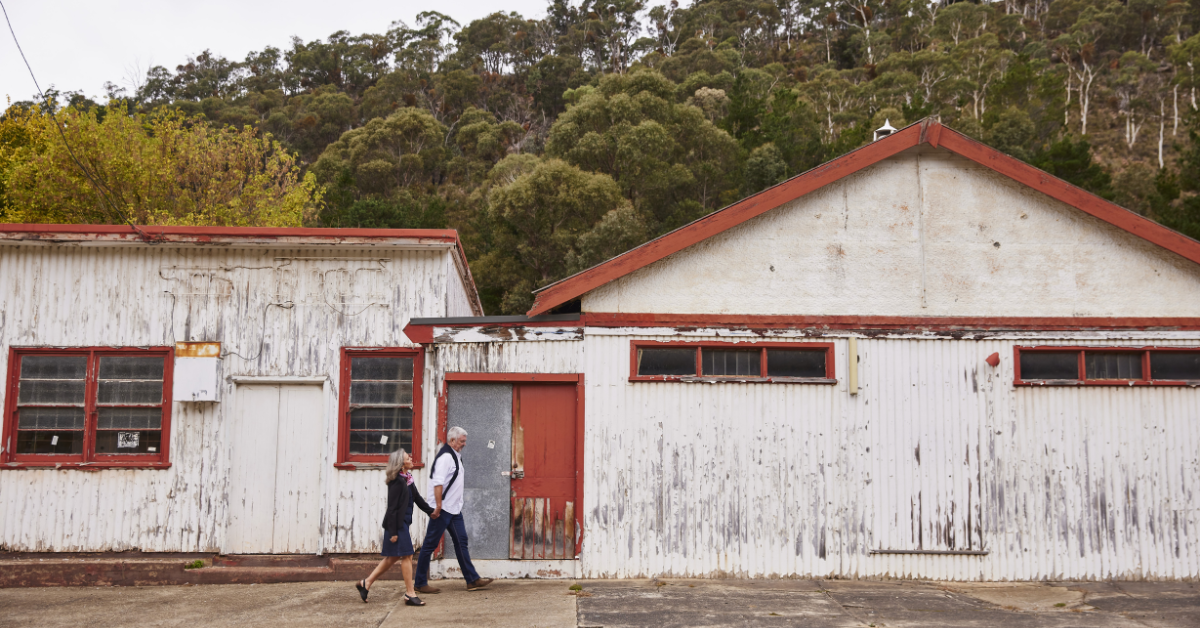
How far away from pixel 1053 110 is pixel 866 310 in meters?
43.5

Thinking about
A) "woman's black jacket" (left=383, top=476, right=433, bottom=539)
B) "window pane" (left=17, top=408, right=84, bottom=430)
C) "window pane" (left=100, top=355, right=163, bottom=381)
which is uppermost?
"window pane" (left=100, top=355, right=163, bottom=381)

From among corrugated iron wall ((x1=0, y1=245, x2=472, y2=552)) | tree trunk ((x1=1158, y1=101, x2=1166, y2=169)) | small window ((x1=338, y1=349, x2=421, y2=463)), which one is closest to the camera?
corrugated iron wall ((x1=0, y1=245, x2=472, y2=552))

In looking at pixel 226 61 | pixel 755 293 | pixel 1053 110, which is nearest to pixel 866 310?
pixel 755 293

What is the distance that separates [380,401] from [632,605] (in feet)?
12.5

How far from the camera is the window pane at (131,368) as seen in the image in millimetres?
9883

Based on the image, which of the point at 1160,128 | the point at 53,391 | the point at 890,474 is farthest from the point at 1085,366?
the point at 1160,128

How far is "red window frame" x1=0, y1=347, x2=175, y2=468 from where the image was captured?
31.9ft

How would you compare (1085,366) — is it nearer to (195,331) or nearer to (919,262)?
(919,262)

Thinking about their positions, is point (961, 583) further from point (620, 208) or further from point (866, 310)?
point (620, 208)

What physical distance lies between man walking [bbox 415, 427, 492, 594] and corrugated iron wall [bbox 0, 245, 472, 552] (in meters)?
1.27

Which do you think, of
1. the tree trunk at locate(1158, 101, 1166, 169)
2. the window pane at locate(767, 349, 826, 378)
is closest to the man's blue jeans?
the window pane at locate(767, 349, 826, 378)

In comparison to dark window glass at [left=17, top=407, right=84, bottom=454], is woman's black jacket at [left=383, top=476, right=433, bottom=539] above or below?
below

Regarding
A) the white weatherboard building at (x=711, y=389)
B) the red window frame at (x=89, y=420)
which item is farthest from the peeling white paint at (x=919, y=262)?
the red window frame at (x=89, y=420)

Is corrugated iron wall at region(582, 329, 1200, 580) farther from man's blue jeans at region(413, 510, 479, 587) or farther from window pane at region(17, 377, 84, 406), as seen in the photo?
window pane at region(17, 377, 84, 406)
